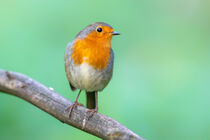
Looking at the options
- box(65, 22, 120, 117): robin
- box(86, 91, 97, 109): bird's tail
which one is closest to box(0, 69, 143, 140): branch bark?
box(65, 22, 120, 117): robin

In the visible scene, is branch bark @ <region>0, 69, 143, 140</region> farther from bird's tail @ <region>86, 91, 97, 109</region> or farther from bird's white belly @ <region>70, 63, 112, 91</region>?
bird's tail @ <region>86, 91, 97, 109</region>

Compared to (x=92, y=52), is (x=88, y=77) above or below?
below

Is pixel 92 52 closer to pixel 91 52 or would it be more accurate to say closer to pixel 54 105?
pixel 91 52

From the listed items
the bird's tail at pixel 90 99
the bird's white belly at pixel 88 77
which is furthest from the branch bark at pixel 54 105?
the bird's tail at pixel 90 99

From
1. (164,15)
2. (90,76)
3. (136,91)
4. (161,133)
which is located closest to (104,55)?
(90,76)

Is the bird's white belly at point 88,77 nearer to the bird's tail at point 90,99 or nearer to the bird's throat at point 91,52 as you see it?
the bird's throat at point 91,52

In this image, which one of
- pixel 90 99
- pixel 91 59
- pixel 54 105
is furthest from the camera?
pixel 90 99

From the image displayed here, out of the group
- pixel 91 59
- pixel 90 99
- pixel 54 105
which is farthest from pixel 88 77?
pixel 54 105
